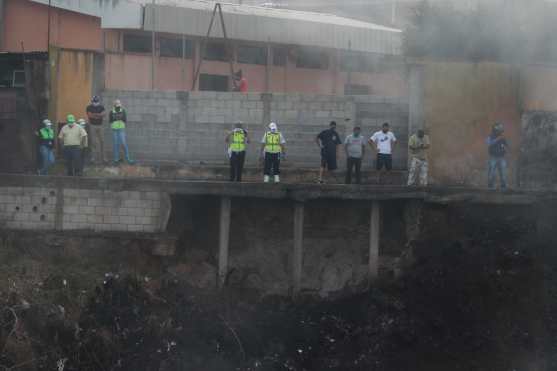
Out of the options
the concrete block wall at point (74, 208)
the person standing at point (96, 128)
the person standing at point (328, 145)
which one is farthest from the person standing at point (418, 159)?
the person standing at point (96, 128)

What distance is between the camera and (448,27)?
86.7ft

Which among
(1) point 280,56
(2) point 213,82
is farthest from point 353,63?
(2) point 213,82

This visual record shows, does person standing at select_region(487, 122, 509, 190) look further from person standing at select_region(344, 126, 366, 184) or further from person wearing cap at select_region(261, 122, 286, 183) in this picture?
person wearing cap at select_region(261, 122, 286, 183)

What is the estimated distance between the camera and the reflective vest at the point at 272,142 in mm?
20422

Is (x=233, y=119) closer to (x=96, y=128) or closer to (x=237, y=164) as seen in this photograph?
(x=237, y=164)

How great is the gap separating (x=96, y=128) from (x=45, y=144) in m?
1.50

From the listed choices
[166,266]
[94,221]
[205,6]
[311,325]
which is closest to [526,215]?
[311,325]

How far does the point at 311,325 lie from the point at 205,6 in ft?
43.3

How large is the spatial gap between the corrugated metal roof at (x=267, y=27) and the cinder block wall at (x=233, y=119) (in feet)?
17.4

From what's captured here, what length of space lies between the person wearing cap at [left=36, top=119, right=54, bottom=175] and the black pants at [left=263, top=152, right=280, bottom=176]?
4.73 m

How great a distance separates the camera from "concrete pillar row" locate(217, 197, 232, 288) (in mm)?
20031

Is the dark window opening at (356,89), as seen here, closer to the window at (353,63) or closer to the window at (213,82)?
the window at (353,63)

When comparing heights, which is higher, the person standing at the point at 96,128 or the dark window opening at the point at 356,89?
the dark window opening at the point at 356,89

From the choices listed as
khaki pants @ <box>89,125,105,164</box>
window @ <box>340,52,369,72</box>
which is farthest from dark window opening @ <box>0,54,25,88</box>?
window @ <box>340,52,369,72</box>
